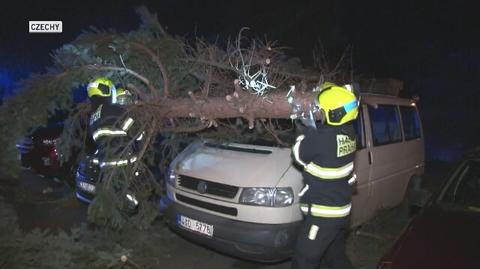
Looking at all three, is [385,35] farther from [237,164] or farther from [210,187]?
[210,187]

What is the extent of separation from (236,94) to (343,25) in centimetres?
1050

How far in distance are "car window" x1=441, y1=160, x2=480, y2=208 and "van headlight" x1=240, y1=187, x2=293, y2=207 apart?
4.55 ft

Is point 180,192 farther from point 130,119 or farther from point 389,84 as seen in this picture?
point 389,84

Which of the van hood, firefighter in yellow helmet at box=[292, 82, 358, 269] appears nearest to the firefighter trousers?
Result: firefighter in yellow helmet at box=[292, 82, 358, 269]

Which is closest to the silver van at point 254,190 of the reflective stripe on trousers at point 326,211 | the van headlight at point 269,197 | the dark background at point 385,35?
the van headlight at point 269,197

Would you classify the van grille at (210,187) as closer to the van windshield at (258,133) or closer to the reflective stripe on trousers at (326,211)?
the van windshield at (258,133)

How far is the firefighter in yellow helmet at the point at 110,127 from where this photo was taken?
4574mm

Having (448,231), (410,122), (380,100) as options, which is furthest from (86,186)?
(410,122)

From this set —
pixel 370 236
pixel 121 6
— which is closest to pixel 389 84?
pixel 370 236

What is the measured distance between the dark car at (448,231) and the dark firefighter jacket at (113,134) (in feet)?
9.24

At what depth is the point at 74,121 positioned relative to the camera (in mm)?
5184

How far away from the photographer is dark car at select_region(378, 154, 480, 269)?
9.82 ft

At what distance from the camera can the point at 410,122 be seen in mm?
6719

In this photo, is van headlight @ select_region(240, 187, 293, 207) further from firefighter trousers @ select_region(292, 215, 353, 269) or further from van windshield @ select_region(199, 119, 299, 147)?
van windshield @ select_region(199, 119, 299, 147)
